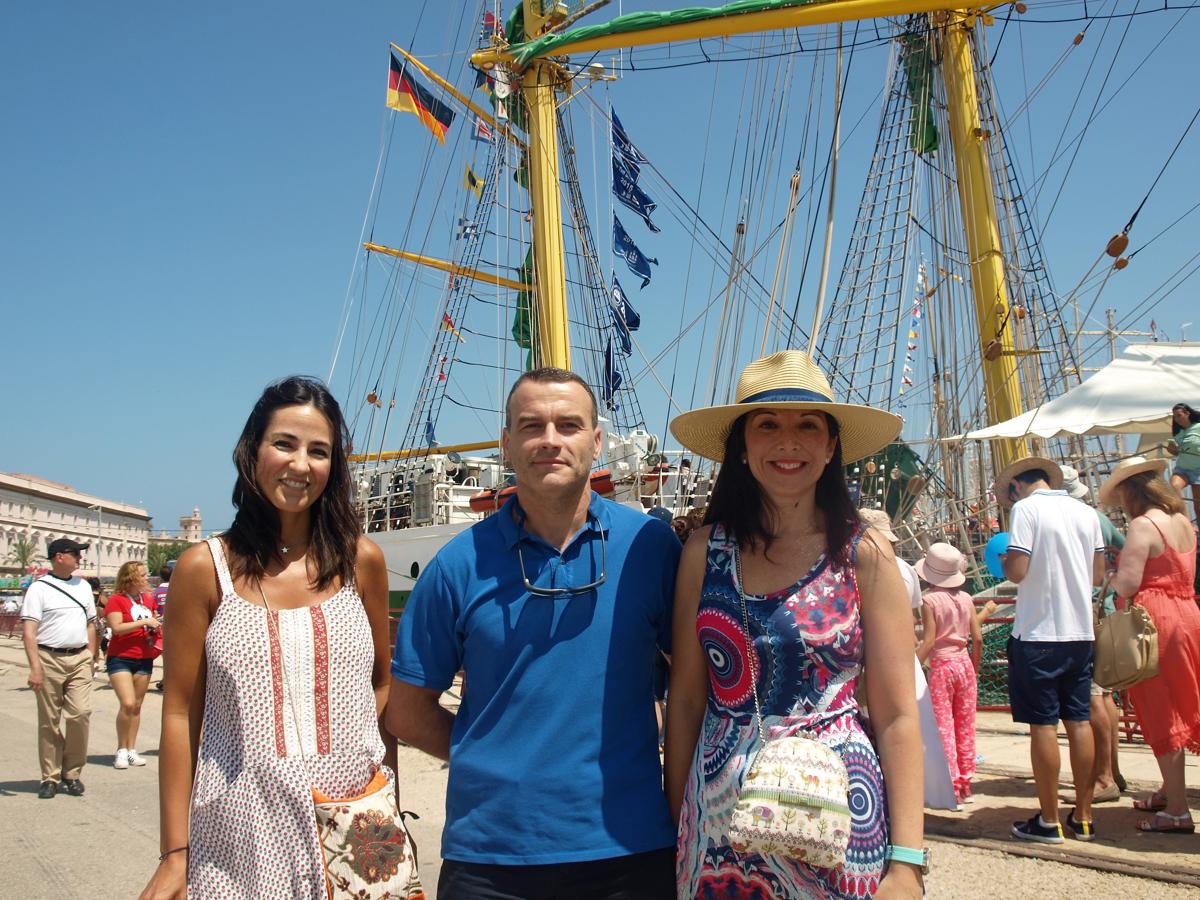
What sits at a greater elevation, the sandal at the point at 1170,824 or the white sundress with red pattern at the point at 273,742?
the white sundress with red pattern at the point at 273,742

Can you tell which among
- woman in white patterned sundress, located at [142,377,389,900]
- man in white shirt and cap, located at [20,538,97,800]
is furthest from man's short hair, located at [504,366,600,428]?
man in white shirt and cap, located at [20,538,97,800]

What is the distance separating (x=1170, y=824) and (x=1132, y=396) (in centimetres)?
663

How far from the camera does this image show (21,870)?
4.70 metres

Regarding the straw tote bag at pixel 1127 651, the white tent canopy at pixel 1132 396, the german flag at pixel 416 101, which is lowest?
the straw tote bag at pixel 1127 651

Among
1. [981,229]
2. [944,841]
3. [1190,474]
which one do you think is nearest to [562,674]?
[944,841]

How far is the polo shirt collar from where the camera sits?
7.39 feet

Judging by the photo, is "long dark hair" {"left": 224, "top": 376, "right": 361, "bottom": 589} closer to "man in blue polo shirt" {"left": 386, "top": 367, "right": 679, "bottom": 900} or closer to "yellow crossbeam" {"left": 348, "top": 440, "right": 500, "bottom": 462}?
"man in blue polo shirt" {"left": 386, "top": 367, "right": 679, "bottom": 900}

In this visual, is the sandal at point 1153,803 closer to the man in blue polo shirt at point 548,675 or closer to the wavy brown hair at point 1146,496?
the wavy brown hair at point 1146,496

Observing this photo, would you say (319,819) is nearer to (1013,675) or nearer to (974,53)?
(1013,675)

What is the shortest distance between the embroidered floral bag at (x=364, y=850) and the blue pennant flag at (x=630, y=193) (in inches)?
716

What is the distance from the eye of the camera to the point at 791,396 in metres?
2.31

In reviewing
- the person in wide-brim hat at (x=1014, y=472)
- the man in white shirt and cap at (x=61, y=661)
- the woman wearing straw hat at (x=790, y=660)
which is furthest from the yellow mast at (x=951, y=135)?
the woman wearing straw hat at (x=790, y=660)

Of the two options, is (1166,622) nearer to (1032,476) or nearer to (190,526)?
(1032,476)

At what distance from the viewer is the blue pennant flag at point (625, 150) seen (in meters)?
19.8
